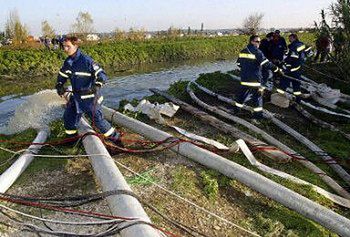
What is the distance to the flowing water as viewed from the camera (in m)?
7.77

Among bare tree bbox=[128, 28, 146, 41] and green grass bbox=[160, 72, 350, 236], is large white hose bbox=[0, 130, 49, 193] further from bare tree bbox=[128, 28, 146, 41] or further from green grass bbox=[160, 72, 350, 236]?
bare tree bbox=[128, 28, 146, 41]

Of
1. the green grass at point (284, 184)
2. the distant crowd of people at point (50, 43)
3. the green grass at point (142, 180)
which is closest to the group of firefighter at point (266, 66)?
the green grass at point (284, 184)

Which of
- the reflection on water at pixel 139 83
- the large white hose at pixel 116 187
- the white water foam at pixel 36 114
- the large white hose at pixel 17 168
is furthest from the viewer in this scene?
the reflection on water at pixel 139 83

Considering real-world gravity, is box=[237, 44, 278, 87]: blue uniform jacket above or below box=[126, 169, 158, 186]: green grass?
above

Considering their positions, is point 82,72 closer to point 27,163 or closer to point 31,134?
point 27,163

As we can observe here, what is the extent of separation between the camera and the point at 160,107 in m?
8.34

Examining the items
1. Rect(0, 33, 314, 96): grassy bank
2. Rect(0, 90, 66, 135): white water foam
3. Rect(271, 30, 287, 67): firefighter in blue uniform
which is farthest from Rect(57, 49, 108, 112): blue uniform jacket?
Rect(0, 33, 314, 96): grassy bank

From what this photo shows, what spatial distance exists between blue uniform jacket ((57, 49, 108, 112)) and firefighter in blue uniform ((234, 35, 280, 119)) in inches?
132

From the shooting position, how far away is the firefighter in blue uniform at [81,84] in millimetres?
5897

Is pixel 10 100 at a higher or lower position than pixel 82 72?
lower

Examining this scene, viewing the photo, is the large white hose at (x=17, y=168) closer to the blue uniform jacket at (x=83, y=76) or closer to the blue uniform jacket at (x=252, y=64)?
the blue uniform jacket at (x=83, y=76)

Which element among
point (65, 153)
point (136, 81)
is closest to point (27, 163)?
point (65, 153)

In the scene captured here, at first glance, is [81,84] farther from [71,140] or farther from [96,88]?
[71,140]

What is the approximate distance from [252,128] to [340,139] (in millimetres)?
1894
